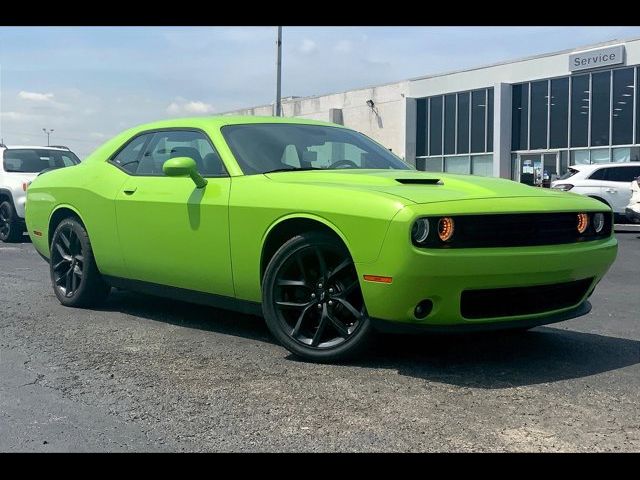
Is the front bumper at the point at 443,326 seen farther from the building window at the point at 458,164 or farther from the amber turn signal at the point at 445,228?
the building window at the point at 458,164

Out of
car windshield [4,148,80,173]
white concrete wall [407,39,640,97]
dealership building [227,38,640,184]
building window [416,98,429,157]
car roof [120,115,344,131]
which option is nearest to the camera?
car roof [120,115,344,131]

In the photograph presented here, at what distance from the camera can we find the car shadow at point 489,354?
4.10 metres

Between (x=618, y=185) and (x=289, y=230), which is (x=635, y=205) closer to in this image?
(x=618, y=185)

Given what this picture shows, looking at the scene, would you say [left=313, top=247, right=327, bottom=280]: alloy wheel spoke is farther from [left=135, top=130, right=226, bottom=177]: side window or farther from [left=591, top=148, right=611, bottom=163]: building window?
[left=591, top=148, right=611, bottom=163]: building window

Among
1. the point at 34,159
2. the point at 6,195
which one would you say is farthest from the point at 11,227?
the point at 34,159

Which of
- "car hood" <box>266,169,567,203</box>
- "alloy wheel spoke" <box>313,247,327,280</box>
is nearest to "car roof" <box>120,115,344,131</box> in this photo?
"car hood" <box>266,169,567,203</box>

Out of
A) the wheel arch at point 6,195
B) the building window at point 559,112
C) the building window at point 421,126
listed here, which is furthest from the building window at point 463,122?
the wheel arch at point 6,195

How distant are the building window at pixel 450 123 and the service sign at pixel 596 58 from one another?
22.3ft

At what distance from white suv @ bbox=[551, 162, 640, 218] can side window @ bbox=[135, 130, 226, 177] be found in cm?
1381

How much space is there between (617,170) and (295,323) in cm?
1528

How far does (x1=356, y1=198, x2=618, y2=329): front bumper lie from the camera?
3834 millimetres

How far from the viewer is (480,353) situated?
459 cm

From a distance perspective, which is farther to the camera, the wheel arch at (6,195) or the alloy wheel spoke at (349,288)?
the wheel arch at (6,195)

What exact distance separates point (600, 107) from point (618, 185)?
11.7 metres
